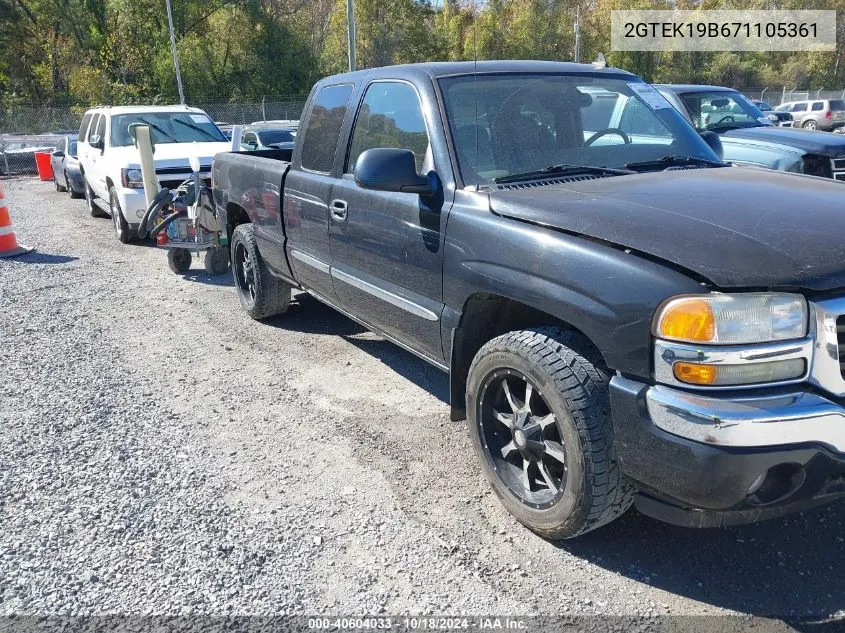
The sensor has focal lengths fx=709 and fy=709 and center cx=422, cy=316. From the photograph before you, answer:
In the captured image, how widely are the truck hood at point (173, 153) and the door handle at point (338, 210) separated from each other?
5.64 metres

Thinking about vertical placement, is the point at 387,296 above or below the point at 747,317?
below

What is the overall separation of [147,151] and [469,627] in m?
7.81

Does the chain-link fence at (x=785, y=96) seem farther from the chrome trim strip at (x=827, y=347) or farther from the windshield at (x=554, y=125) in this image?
the chrome trim strip at (x=827, y=347)

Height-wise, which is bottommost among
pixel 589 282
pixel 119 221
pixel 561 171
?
pixel 119 221

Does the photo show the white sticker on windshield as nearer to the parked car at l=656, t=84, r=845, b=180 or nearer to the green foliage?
the parked car at l=656, t=84, r=845, b=180

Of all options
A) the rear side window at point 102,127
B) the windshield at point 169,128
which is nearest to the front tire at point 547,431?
the windshield at point 169,128

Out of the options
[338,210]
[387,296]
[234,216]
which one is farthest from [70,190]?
[387,296]

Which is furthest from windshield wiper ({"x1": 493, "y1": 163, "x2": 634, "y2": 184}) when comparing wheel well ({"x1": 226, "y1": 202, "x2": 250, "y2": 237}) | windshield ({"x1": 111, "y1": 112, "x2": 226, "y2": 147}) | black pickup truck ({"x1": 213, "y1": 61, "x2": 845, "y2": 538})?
windshield ({"x1": 111, "y1": 112, "x2": 226, "y2": 147})

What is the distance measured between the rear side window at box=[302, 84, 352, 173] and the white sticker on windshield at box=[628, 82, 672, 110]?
1.73 meters

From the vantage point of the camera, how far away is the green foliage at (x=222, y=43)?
40875mm

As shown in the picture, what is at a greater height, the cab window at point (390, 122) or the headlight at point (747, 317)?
the cab window at point (390, 122)

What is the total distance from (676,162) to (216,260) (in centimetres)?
576

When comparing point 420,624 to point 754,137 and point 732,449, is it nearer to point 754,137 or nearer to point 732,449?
point 732,449

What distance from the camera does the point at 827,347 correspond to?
7.55 ft
